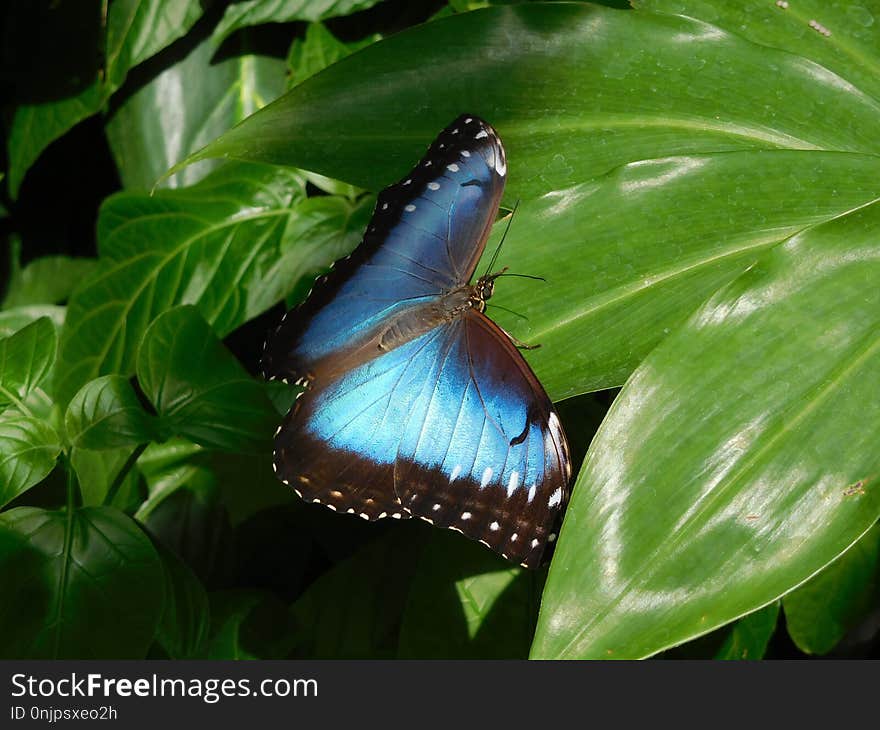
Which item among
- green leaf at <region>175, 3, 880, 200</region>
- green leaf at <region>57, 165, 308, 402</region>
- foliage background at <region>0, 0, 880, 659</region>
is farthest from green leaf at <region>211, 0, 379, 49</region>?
green leaf at <region>175, 3, 880, 200</region>

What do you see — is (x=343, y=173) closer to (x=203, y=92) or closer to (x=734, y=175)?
(x=734, y=175)

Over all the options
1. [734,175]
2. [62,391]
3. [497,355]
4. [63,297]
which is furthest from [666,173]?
[63,297]

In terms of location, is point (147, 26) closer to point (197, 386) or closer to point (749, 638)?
point (197, 386)

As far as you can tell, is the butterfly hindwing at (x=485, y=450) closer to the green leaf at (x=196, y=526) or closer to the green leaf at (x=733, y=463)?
the green leaf at (x=733, y=463)

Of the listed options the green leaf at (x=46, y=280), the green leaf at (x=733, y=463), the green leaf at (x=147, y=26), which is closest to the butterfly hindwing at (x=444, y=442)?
the green leaf at (x=733, y=463)

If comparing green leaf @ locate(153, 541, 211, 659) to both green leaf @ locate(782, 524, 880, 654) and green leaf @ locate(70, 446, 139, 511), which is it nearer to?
green leaf @ locate(70, 446, 139, 511)

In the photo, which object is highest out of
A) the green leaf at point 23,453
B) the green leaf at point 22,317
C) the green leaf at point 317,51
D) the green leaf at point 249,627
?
the green leaf at point 317,51
